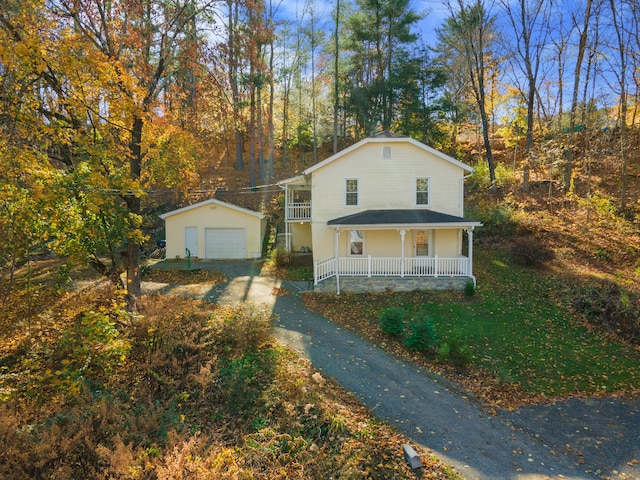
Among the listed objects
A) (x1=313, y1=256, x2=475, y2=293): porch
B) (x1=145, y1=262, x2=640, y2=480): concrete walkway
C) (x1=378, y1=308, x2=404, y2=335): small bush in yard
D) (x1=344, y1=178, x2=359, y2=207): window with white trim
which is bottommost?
(x1=145, y1=262, x2=640, y2=480): concrete walkway

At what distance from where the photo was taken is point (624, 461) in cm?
594

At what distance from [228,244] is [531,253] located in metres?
16.5

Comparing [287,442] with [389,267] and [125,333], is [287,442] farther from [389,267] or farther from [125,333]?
[389,267]

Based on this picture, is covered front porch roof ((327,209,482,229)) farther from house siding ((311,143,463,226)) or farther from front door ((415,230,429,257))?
front door ((415,230,429,257))

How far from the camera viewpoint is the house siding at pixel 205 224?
20984 millimetres

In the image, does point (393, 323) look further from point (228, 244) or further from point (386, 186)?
point (228, 244)

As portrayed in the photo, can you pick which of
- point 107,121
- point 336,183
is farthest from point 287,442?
point 336,183

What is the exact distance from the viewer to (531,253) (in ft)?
55.1

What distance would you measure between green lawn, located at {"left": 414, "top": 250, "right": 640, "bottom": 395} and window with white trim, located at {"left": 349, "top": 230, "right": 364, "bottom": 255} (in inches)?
178

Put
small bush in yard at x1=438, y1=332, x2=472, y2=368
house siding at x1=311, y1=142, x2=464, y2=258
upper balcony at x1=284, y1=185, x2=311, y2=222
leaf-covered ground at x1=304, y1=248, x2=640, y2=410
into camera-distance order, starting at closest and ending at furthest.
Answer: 1. leaf-covered ground at x1=304, y1=248, x2=640, y2=410
2. small bush in yard at x1=438, y1=332, x2=472, y2=368
3. house siding at x1=311, y1=142, x2=464, y2=258
4. upper balcony at x1=284, y1=185, x2=311, y2=222

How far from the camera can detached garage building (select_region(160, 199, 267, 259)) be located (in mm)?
21000

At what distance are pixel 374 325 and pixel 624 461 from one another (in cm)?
669

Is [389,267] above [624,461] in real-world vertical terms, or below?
above

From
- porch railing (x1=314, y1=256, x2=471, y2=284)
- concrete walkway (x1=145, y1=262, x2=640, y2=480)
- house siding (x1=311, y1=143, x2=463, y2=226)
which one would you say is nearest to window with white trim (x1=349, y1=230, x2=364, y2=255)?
house siding (x1=311, y1=143, x2=463, y2=226)
